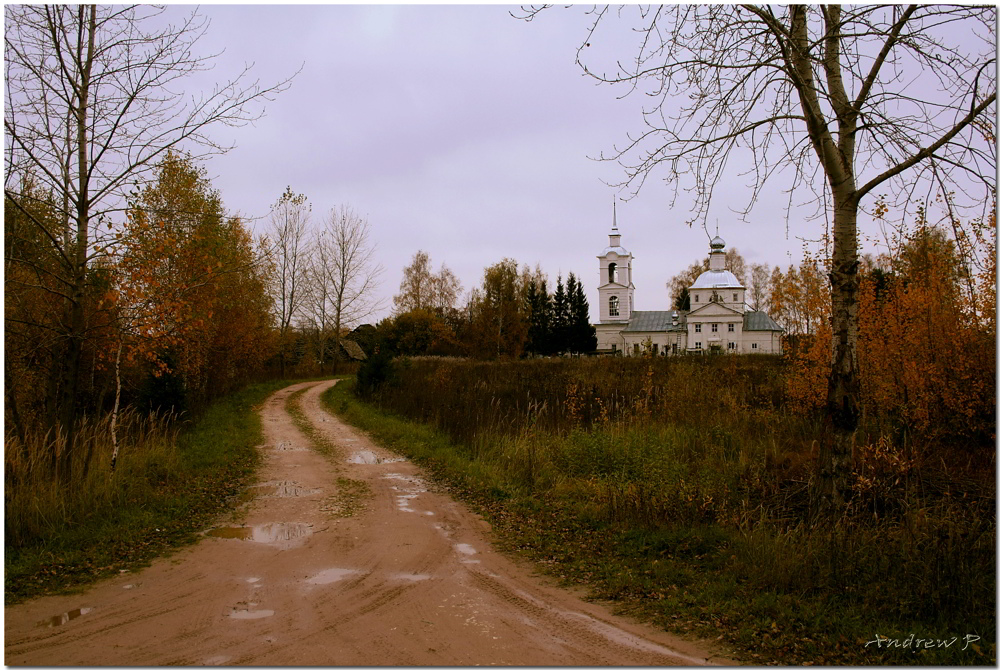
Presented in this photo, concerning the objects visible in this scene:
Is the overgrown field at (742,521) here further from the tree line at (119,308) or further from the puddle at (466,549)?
the tree line at (119,308)

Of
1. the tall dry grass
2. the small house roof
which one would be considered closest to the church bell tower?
the small house roof

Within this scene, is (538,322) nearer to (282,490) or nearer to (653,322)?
(653,322)

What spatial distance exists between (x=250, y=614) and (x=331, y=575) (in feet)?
3.33

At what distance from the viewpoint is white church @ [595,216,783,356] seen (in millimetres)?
58562

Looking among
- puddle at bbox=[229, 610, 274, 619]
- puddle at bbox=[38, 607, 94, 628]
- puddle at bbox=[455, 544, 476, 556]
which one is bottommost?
puddle at bbox=[38, 607, 94, 628]

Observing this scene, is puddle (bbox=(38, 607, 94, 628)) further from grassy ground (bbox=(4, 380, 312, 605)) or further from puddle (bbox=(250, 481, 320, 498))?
puddle (bbox=(250, 481, 320, 498))

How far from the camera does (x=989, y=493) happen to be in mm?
6992

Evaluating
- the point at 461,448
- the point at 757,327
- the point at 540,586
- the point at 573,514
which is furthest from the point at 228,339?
A: the point at 757,327

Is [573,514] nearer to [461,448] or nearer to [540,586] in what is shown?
[540,586]

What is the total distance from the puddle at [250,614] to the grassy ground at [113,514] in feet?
6.12

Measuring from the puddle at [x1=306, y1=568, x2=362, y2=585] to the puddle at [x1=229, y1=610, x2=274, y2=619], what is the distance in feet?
2.32

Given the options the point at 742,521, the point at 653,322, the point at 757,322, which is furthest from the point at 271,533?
the point at 653,322

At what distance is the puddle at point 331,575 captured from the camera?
564 cm

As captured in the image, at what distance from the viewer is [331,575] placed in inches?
229
